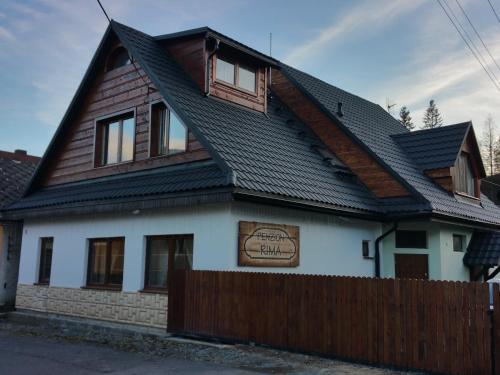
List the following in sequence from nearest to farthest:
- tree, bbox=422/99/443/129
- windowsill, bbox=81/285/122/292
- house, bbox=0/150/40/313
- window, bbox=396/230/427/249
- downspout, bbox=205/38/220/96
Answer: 1. windowsill, bbox=81/285/122/292
2. downspout, bbox=205/38/220/96
3. window, bbox=396/230/427/249
4. house, bbox=0/150/40/313
5. tree, bbox=422/99/443/129

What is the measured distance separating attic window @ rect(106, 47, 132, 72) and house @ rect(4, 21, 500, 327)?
4cm

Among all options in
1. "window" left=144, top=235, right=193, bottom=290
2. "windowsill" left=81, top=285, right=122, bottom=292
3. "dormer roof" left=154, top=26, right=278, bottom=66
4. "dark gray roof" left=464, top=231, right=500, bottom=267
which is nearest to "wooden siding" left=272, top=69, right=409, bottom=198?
"dormer roof" left=154, top=26, right=278, bottom=66

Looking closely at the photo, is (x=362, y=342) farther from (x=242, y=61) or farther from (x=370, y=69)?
(x=370, y=69)

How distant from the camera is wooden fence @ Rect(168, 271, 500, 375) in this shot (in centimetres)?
752

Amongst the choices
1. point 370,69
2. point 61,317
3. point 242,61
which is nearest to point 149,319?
point 61,317

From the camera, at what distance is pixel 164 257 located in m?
12.0

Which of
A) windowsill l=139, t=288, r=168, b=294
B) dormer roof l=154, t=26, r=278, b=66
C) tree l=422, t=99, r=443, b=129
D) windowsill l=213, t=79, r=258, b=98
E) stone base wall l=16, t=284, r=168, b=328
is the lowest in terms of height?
stone base wall l=16, t=284, r=168, b=328

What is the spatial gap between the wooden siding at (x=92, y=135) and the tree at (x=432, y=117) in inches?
2290

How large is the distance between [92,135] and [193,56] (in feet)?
12.1

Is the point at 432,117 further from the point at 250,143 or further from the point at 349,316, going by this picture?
the point at 349,316

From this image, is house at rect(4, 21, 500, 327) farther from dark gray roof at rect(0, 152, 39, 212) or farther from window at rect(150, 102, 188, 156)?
dark gray roof at rect(0, 152, 39, 212)

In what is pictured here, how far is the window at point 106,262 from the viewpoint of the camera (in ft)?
42.8

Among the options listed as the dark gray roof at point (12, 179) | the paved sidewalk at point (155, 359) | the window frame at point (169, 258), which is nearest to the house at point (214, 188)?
the window frame at point (169, 258)

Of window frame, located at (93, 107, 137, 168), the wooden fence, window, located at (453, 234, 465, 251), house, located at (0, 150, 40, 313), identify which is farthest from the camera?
house, located at (0, 150, 40, 313)
